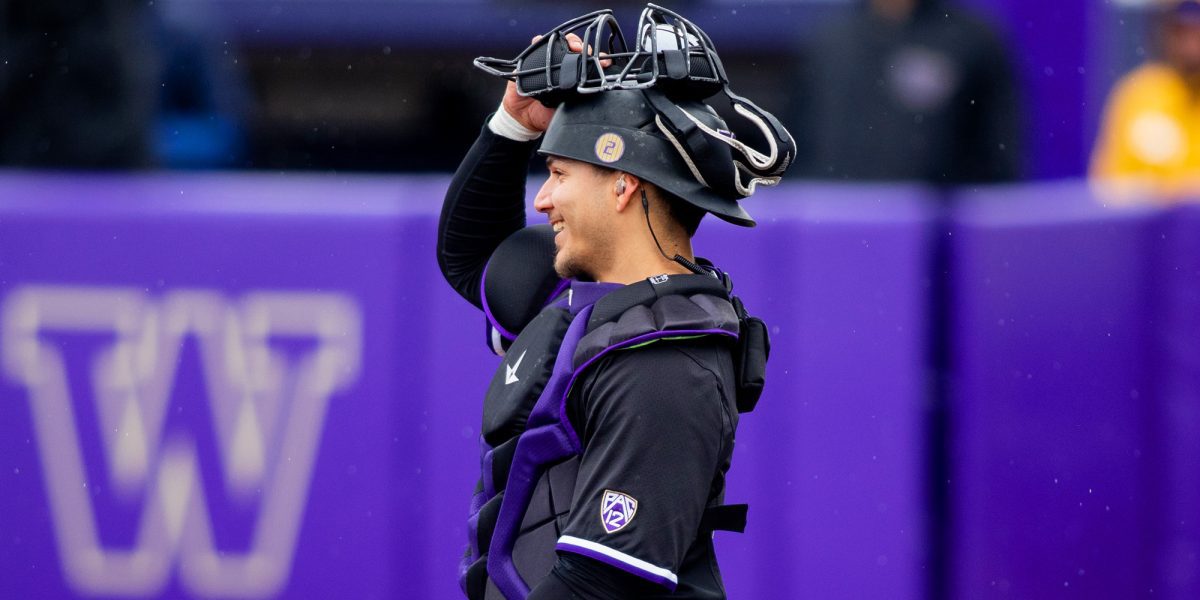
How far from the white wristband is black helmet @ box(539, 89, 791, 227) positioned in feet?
0.92

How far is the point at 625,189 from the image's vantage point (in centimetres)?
294

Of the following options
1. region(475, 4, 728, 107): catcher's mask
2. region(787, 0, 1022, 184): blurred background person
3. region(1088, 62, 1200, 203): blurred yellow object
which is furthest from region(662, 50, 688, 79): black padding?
region(1088, 62, 1200, 203): blurred yellow object

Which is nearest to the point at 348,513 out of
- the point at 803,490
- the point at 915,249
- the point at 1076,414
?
the point at 803,490

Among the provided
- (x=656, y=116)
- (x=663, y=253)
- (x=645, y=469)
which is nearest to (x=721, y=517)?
(x=645, y=469)

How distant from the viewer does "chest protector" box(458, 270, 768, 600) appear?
2805 millimetres

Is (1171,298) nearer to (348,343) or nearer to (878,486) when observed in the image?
(878,486)

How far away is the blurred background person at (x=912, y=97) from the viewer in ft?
20.5

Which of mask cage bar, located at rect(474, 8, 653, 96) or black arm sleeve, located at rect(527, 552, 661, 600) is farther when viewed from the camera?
mask cage bar, located at rect(474, 8, 653, 96)

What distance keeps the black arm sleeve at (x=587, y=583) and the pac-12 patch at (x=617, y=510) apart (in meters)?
0.07

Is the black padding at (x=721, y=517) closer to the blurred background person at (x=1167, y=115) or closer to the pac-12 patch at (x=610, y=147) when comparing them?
the pac-12 patch at (x=610, y=147)

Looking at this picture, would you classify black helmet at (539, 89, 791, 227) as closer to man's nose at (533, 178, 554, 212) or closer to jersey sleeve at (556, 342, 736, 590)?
man's nose at (533, 178, 554, 212)

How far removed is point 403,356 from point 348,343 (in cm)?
17

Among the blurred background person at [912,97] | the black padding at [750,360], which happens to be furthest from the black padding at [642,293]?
the blurred background person at [912,97]

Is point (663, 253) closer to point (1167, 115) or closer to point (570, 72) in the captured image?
point (570, 72)
